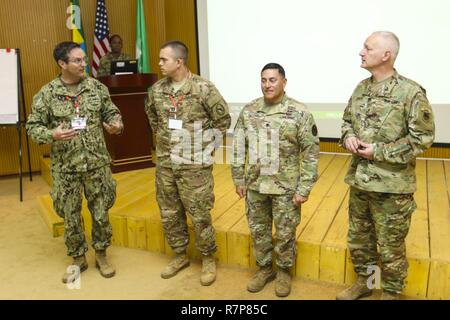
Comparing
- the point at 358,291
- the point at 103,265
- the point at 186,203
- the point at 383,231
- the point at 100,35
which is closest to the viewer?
the point at 383,231

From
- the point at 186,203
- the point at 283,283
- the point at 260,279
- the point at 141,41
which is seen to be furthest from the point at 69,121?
the point at 141,41

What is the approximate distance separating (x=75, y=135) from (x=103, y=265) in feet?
2.93

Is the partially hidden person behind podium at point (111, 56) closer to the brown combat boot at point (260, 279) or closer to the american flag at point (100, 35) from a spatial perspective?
the american flag at point (100, 35)

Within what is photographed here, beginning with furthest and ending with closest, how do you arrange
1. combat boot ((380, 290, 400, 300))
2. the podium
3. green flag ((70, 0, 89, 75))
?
green flag ((70, 0, 89, 75))
the podium
combat boot ((380, 290, 400, 300))

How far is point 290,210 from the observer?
97.0 inches

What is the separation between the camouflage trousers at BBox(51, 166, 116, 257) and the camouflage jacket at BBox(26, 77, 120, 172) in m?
0.07

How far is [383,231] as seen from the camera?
2244 mm

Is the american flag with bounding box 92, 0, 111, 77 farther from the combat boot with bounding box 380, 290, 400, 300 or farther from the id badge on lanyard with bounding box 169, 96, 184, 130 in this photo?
the combat boot with bounding box 380, 290, 400, 300

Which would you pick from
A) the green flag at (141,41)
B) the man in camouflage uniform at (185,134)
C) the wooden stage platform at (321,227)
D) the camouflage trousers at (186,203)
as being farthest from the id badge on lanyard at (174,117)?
the green flag at (141,41)

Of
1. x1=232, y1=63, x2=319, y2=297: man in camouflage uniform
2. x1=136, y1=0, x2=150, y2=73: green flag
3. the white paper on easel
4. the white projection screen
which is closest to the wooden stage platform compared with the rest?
x1=232, y1=63, x2=319, y2=297: man in camouflage uniform

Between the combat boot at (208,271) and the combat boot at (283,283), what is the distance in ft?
1.35

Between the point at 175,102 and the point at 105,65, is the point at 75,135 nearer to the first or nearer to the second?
the point at 175,102

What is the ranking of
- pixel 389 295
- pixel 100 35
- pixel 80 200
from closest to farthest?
pixel 389 295 < pixel 80 200 < pixel 100 35

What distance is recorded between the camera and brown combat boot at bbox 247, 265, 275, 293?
8.75 ft
